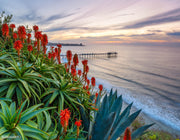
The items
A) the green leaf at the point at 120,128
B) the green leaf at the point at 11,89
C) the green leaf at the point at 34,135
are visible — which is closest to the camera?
the green leaf at the point at 34,135

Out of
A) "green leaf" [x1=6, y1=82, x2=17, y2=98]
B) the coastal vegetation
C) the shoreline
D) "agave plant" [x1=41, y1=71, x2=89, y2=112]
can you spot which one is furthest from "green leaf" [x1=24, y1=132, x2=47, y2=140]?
the shoreline

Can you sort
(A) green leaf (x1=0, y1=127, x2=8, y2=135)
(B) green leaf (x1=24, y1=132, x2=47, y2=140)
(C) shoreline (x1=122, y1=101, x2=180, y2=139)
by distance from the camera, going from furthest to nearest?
(C) shoreline (x1=122, y1=101, x2=180, y2=139) < (B) green leaf (x1=24, y1=132, x2=47, y2=140) < (A) green leaf (x1=0, y1=127, x2=8, y2=135)

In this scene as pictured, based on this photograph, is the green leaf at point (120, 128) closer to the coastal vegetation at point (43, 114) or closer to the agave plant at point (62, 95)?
the coastal vegetation at point (43, 114)

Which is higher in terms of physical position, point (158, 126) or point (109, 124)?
point (109, 124)

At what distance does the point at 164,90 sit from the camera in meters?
14.9

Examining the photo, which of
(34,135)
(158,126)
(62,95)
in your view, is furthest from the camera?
(158,126)

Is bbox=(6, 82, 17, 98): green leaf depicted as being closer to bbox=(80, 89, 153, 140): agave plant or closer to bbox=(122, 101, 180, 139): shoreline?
bbox=(80, 89, 153, 140): agave plant

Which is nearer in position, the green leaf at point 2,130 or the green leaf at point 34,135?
the green leaf at point 2,130

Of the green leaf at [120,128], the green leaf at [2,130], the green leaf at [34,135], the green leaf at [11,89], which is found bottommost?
the green leaf at [120,128]

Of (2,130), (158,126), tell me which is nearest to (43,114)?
(2,130)

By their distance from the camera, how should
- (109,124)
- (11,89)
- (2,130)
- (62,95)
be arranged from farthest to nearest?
(62,95) < (11,89) < (109,124) < (2,130)

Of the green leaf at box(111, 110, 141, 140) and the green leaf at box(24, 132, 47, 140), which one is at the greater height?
the green leaf at box(24, 132, 47, 140)

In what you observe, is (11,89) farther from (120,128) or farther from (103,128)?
(120,128)

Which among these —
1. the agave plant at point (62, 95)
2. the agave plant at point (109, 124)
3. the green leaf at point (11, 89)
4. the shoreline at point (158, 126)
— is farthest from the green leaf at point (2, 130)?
the shoreline at point (158, 126)
